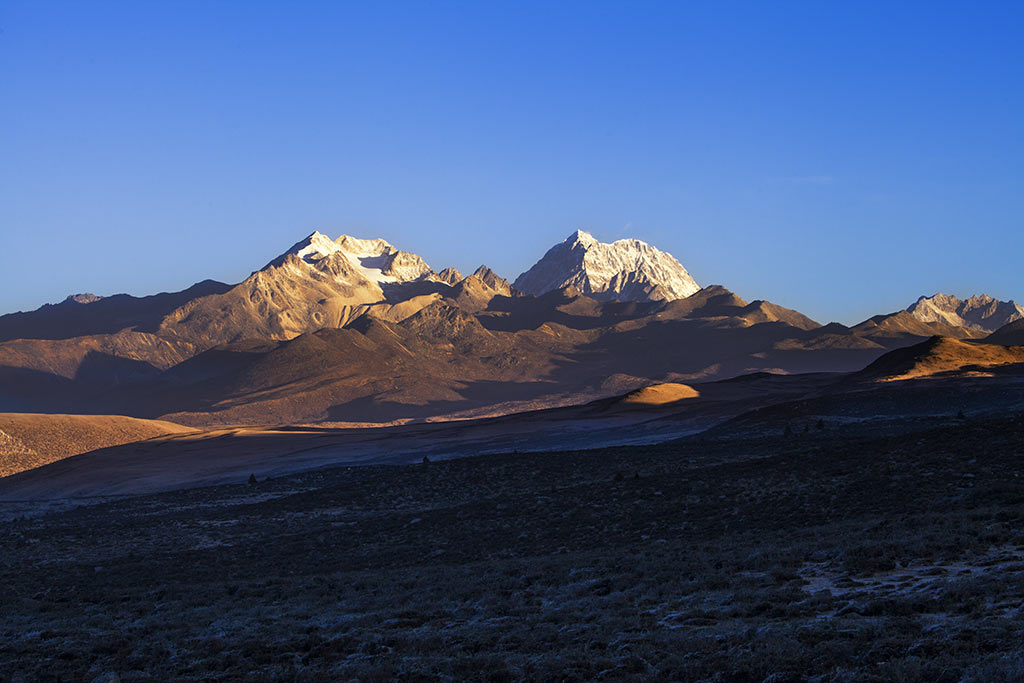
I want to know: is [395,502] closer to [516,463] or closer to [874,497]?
[516,463]

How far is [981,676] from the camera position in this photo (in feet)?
35.4

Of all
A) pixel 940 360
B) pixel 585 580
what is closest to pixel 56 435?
pixel 940 360

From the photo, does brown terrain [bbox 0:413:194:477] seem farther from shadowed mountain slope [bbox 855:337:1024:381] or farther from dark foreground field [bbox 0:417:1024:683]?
shadowed mountain slope [bbox 855:337:1024:381]

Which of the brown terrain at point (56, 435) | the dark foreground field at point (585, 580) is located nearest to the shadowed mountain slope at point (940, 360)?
the dark foreground field at point (585, 580)

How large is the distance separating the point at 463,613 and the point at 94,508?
3824 centimetres

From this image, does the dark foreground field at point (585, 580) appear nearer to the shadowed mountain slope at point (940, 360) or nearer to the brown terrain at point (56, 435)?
the shadowed mountain slope at point (940, 360)

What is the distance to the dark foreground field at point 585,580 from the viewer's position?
532 inches

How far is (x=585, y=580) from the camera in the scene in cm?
2052

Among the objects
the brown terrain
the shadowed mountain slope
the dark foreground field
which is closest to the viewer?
the dark foreground field

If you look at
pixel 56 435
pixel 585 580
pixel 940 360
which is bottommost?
pixel 585 580

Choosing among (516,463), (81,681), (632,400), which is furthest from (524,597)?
(632,400)

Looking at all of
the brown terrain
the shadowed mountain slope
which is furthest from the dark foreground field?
the brown terrain

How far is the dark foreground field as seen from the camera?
44.3ft

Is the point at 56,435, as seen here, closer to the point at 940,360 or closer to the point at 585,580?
the point at 940,360
